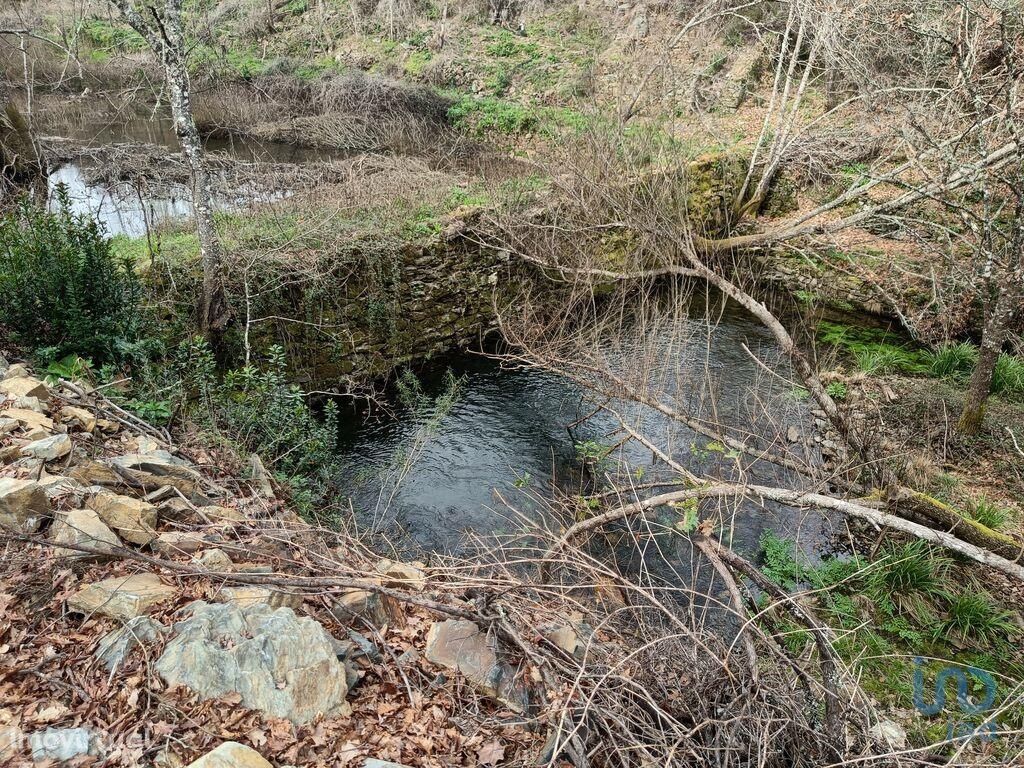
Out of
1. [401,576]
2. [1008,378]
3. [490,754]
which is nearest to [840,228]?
[1008,378]

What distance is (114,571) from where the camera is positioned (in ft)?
9.44

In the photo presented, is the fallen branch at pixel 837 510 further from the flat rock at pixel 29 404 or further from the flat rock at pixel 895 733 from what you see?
the flat rock at pixel 29 404

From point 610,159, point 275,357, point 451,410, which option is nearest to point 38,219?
point 275,357

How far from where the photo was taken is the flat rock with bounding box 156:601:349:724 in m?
2.45

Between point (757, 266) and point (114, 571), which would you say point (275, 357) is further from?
point (757, 266)

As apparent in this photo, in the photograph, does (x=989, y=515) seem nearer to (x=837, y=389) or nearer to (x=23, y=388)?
(x=837, y=389)

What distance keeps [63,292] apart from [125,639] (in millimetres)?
4176

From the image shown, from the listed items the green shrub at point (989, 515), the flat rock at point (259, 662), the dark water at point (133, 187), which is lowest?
the green shrub at point (989, 515)

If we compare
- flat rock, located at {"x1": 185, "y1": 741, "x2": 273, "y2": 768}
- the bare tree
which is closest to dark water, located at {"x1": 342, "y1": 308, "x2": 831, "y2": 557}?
the bare tree

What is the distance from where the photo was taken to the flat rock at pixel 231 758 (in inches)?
80.3

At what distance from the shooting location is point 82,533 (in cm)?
284

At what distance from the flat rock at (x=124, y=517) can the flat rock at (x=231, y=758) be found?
4.56 ft

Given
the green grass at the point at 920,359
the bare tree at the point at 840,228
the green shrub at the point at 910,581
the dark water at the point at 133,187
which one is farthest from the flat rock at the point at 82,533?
the green grass at the point at 920,359

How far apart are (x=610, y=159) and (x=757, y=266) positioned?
17.5ft
